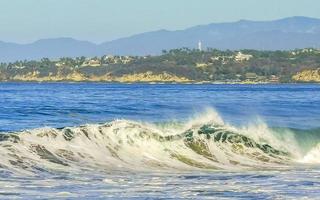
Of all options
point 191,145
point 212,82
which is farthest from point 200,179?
point 212,82

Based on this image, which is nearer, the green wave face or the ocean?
the ocean

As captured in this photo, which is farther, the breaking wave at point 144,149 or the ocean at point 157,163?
the breaking wave at point 144,149

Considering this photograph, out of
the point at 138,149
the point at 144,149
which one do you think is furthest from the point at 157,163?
the point at 144,149

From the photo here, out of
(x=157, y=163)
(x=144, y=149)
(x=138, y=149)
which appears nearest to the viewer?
(x=157, y=163)

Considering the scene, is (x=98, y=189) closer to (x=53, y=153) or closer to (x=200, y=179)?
(x=200, y=179)

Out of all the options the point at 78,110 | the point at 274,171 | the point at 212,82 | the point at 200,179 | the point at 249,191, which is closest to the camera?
the point at 249,191

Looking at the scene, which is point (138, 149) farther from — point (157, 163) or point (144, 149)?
point (157, 163)

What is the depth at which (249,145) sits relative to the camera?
26734 millimetres

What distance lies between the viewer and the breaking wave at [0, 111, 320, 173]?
21.2 metres

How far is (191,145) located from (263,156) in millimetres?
2158

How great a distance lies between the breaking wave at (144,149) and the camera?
834 inches

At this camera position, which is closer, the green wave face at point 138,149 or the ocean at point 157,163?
the ocean at point 157,163

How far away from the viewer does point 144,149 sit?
24406 mm

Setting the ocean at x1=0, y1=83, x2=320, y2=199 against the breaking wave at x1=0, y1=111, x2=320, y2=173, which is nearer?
the ocean at x1=0, y1=83, x2=320, y2=199
